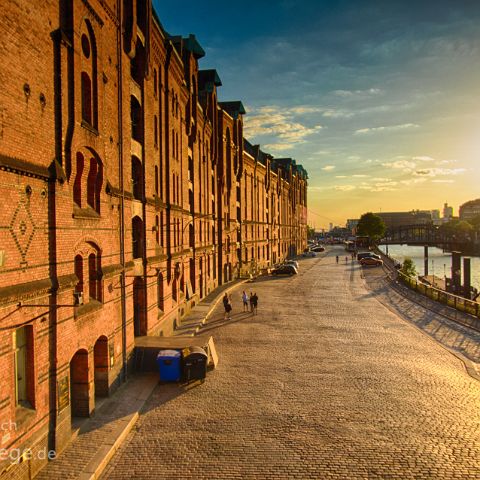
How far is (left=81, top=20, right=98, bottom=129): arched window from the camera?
1299 centimetres

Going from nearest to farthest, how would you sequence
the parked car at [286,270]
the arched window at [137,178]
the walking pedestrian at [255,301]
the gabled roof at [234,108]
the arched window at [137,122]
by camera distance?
the arched window at [137,178] → the arched window at [137,122] → the walking pedestrian at [255,301] → the gabled roof at [234,108] → the parked car at [286,270]

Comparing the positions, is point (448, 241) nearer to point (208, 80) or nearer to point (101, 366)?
point (208, 80)

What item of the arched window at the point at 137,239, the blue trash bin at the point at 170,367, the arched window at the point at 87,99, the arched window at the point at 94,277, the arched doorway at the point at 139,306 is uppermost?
the arched window at the point at 87,99

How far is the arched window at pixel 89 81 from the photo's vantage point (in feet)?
42.6

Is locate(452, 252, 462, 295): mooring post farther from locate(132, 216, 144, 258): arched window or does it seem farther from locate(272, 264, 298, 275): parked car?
locate(132, 216, 144, 258): arched window

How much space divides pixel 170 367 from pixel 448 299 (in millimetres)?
22646

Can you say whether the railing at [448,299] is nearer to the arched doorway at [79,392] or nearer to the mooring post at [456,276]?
the mooring post at [456,276]

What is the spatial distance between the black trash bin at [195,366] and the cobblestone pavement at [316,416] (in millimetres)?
467

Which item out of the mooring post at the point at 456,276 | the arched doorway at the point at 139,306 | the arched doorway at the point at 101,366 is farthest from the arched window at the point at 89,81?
the mooring post at the point at 456,276

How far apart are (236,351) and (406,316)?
13.5m

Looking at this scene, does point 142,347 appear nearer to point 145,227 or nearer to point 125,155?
point 145,227

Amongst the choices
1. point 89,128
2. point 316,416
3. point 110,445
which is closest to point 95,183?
point 89,128

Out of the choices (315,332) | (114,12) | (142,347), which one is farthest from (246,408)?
(114,12)

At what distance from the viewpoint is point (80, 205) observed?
12539 mm
